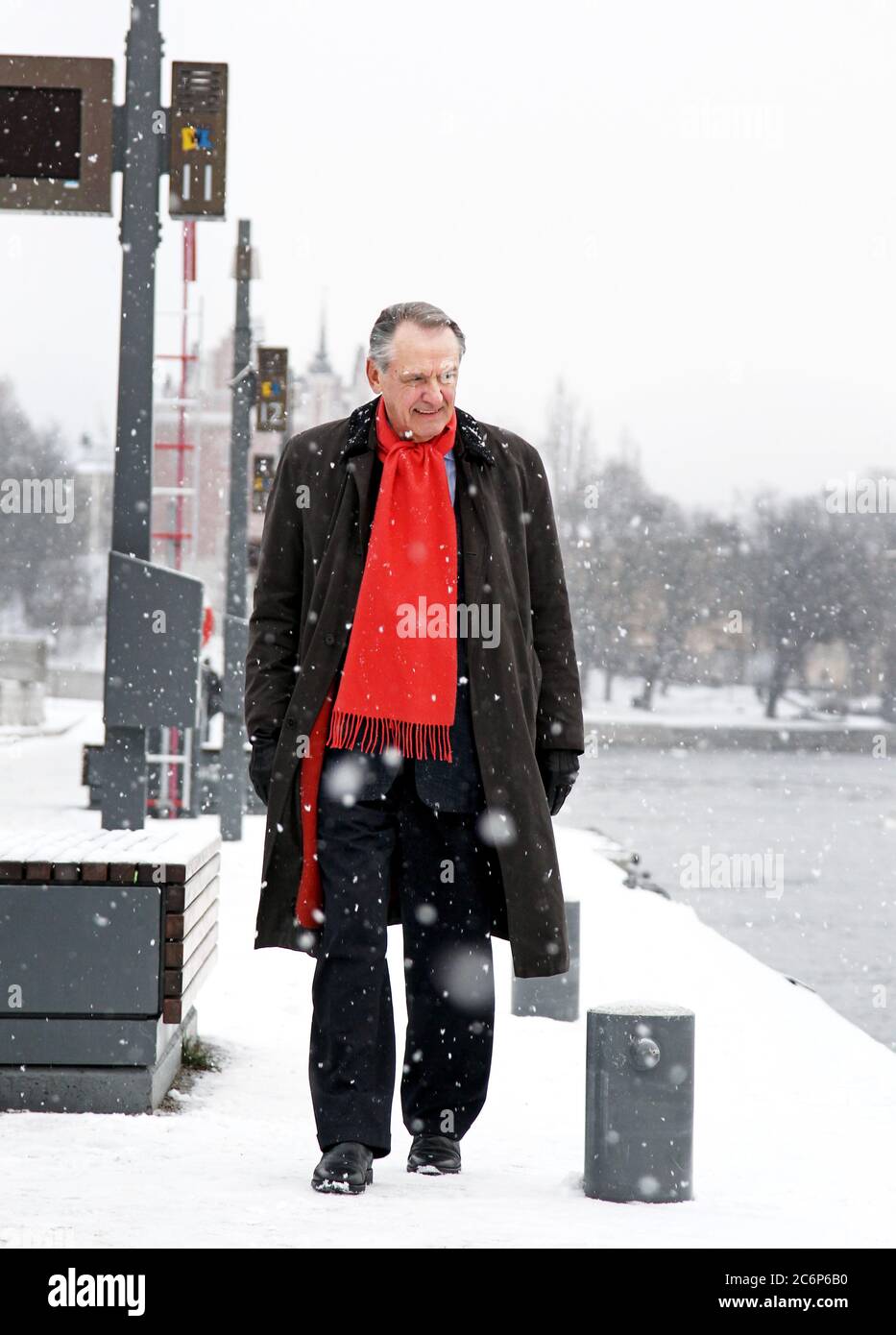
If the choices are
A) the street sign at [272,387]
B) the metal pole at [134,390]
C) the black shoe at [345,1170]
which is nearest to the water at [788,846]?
the street sign at [272,387]

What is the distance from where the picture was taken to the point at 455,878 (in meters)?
3.83

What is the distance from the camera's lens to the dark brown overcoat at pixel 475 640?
12.3 ft

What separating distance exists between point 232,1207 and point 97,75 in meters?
3.37

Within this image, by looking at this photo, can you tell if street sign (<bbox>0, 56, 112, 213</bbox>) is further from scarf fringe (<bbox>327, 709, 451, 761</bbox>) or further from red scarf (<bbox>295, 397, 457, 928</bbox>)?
scarf fringe (<bbox>327, 709, 451, 761</bbox>)

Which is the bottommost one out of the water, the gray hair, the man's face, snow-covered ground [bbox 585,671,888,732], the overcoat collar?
snow-covered ground [bbox 585,671,888,732]

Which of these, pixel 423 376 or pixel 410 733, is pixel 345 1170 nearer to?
pixel 410 733

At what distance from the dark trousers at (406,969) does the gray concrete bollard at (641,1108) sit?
11.7 inches

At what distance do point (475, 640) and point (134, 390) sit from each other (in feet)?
6.18

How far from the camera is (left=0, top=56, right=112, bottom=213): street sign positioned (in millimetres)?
5262

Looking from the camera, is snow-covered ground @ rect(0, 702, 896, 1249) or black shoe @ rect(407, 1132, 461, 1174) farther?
black shoe @ rect(407, 1132, 461, 1174)

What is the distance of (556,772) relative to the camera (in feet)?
12.9

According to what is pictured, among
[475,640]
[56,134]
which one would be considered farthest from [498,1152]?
[56,134]

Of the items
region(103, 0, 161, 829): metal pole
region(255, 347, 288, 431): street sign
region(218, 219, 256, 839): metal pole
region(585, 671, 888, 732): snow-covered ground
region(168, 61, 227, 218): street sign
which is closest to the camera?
region(103, 0, 161, 829): metal pole

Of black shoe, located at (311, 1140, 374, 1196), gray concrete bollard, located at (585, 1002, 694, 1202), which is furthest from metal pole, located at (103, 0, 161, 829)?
gray concrete bollard, located at (585, 1002, 694, 1202)
